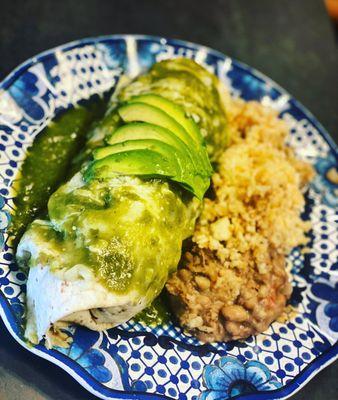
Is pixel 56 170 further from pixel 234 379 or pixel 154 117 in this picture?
pixel 234 379

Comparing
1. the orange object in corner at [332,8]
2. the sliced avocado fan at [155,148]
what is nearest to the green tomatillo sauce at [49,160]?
the sliced avocado fan at [155,148]

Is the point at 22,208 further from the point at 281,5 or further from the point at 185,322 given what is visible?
the point at 281,5

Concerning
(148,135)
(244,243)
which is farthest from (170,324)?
(148,135)

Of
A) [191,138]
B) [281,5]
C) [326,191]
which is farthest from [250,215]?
[281,5]

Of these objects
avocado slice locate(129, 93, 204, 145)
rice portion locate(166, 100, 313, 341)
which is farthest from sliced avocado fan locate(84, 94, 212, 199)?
rice portion locate(166, 100, 313, 341)

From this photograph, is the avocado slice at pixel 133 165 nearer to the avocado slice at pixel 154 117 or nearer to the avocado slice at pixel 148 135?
the avocado slice at pixel 148 135

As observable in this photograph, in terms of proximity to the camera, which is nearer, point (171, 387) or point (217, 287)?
point (171, 387)

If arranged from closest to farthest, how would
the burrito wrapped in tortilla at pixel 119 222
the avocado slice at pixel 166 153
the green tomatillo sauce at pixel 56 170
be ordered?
the burrito wrapped in tortilla at pixel 119 222, the avocado slice at pixel 166 153, the green tomatillo sauce at pixel 56 170
